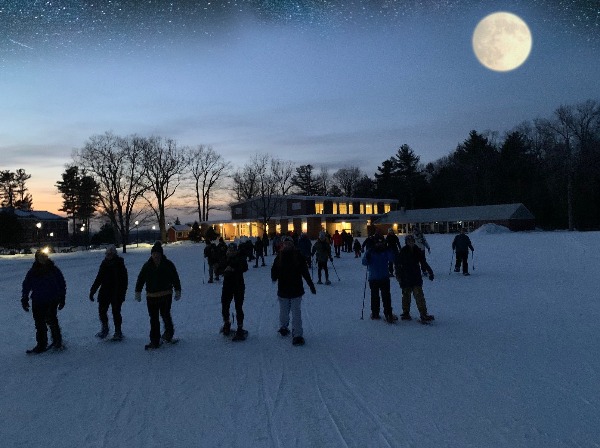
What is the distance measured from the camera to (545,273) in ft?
50.8

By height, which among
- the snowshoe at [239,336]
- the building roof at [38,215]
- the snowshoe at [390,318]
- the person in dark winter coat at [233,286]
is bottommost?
the snowshoe at [390,318]

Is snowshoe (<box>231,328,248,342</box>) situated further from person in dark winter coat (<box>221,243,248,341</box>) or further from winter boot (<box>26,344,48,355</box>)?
winter boot (<box>26,344,48,355</box>)

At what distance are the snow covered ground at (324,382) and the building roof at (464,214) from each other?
4484 centimetres

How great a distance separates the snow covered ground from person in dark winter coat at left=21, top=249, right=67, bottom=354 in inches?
12.6

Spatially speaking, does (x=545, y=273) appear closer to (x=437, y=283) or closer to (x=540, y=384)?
(x=437, y=283)

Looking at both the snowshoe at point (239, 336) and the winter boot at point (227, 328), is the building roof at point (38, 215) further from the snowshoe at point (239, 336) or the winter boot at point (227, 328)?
the snowshoe at point (239, 336)

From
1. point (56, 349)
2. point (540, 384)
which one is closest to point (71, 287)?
point (56, 349)

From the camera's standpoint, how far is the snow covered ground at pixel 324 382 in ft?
13.0

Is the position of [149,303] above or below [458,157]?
below

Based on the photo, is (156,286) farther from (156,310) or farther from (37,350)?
(37,350)

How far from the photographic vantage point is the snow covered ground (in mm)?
3973

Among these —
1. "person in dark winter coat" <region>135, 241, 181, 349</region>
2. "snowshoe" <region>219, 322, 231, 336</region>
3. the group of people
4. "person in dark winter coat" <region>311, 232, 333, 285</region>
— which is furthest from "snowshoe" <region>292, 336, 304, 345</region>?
"person in dark winter coat" <region>311, 232, 333, 285</region>

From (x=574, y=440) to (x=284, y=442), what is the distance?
2.44m

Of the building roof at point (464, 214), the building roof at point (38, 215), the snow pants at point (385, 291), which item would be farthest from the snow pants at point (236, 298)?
the building roof at point (38, 215)
